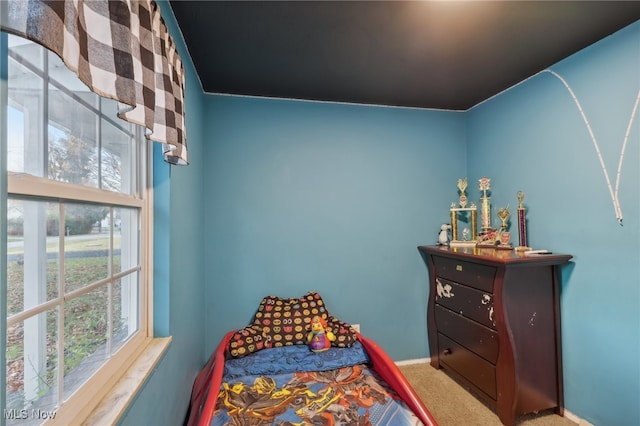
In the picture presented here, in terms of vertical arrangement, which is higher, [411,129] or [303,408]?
[411,129]

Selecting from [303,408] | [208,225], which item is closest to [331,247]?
[208,225]

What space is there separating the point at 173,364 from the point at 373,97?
2.34 metres

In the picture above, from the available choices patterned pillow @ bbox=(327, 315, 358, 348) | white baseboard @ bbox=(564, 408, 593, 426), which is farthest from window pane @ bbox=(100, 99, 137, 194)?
white baseboard @ bbox=(564, 408, 593, 426)

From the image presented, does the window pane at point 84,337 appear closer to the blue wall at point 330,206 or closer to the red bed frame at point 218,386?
the red bed frame at point 218,386

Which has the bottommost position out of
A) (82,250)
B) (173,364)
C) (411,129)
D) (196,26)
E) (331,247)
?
(173,364)

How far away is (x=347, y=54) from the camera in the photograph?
1749mm

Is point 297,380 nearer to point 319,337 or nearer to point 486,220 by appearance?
point 319,337

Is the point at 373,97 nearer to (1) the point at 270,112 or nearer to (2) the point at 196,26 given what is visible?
(1) the point at 270,112

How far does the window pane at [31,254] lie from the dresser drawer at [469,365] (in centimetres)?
229

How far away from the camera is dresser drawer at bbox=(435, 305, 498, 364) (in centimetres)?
183

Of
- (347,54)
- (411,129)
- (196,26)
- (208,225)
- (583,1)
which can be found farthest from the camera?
(411,129)

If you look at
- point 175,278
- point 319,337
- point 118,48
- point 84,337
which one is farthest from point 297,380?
point 118,48

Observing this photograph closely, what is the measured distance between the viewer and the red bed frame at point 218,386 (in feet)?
4.63

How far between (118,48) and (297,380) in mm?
1835
